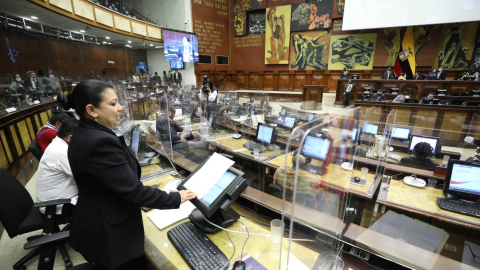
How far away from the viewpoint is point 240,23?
13234mm

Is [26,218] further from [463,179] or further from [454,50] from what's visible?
[454,50]

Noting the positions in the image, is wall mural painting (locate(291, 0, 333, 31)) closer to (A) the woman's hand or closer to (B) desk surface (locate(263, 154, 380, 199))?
(B) desk surface (locate(263, 154, 380, 199))

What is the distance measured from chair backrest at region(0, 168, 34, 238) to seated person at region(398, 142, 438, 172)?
4.22 meters

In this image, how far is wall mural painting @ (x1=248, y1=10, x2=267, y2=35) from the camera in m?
12.6

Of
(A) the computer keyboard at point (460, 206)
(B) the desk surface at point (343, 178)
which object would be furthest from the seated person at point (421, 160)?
(A) the computer keyboard at point (460, 206)

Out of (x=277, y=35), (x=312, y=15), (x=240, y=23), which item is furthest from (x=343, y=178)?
(x=240, y=23)

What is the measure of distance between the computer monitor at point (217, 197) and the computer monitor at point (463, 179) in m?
2.38

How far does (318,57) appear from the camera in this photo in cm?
1156

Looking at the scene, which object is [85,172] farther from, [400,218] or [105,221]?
[400,218]

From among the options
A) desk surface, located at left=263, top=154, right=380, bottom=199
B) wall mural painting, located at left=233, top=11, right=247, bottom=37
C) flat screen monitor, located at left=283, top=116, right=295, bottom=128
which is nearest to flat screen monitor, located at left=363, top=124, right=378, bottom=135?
flat screen monitor, located at left=283, top=116, right=295, bottom=128

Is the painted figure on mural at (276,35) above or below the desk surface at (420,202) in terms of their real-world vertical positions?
above

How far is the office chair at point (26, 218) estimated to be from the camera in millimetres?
1516

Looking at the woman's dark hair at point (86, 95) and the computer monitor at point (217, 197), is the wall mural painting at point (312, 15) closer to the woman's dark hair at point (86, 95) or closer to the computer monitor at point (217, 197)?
the computer monitor at point (217, 197)

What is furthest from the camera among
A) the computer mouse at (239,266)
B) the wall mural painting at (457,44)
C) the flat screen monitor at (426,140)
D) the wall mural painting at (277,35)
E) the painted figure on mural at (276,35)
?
the painted figure on mural at (276,35)
